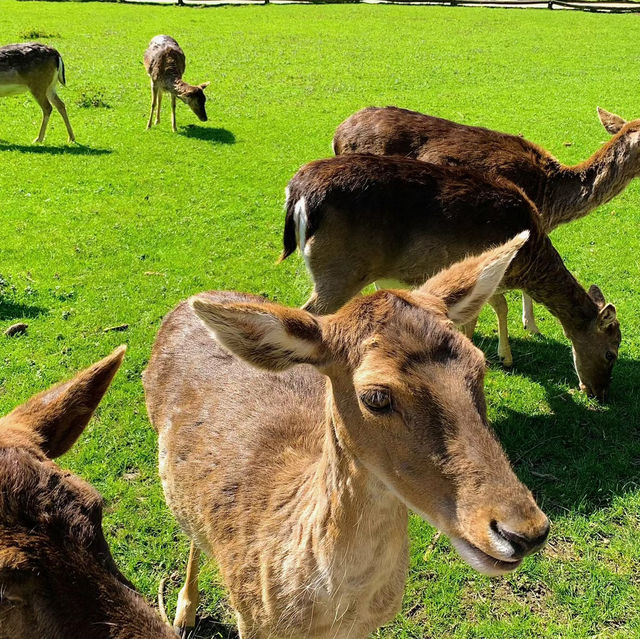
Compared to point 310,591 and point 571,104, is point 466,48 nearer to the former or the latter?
point 571,104

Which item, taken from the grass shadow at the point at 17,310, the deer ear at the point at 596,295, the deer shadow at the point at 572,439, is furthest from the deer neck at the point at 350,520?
the grass shadow at the point at 17,310

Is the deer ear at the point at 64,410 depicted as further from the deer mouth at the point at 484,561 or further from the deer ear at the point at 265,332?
the deer mouth at the point at 484,561

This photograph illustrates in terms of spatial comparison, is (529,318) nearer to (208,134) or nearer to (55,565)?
(55,565)

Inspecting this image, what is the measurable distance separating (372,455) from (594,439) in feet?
12.0

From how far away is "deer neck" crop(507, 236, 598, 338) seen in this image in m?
6.13

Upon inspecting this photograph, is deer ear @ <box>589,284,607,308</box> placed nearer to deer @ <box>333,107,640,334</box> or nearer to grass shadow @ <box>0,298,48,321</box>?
deer @ <box>333,107,640,334</box>

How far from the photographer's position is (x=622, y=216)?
9914mm

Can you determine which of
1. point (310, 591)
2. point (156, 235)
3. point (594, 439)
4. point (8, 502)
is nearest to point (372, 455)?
point (310, 591)

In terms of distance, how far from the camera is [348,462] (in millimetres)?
2676

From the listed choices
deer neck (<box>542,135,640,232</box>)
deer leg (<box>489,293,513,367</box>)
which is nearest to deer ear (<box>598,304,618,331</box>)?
deer leg (<box>489,293,513,367</box>)

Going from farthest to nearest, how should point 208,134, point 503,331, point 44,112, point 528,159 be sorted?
point 208,134 < point 44,112 < point 528,159 < point 503,331

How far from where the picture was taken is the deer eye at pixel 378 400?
95.1 inches

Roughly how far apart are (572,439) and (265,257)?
15.1ft

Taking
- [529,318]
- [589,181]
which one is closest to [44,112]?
[589,181]
